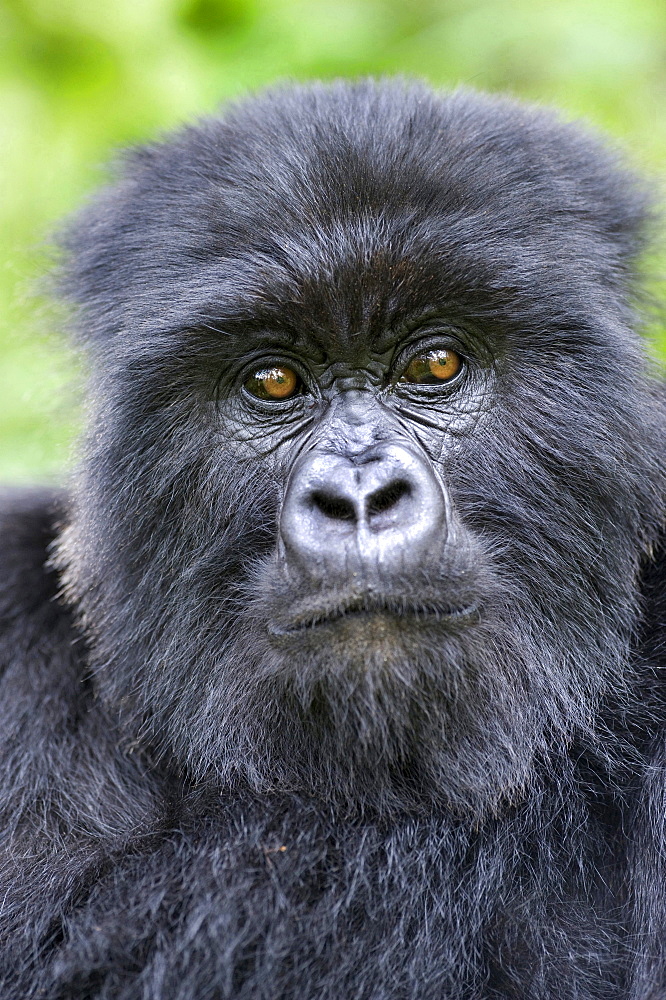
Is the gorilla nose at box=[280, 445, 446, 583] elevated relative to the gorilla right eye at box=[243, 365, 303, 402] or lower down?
lower down

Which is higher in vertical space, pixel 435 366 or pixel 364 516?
pixel 435 366

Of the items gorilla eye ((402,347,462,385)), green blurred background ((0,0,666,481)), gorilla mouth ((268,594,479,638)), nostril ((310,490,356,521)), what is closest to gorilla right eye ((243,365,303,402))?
gorilla eye ((402,347,462,385))

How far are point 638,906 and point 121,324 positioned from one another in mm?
2147

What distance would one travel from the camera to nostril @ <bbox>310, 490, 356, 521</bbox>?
2738 millimetres

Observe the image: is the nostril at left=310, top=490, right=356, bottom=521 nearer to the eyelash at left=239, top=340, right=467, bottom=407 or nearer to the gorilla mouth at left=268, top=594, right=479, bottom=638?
the gorilla mouth at left=268, top=594, right=479, bottom=638

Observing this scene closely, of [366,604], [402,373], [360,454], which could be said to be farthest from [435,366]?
[366,604]

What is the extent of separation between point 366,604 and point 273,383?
756 mm

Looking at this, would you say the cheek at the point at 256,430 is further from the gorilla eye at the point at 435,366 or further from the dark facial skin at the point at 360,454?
the gorilla eye at the point at 435,366

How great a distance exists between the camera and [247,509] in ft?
10.1

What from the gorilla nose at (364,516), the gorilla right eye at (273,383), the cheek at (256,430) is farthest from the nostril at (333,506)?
the gorilla right eye at (273,383)

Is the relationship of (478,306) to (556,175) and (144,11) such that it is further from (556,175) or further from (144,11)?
(144,11)

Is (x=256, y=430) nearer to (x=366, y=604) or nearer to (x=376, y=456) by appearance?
(x=376, y=456)

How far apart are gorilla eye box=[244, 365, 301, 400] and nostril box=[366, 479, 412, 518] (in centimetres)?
53

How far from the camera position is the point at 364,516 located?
2.71 meters
